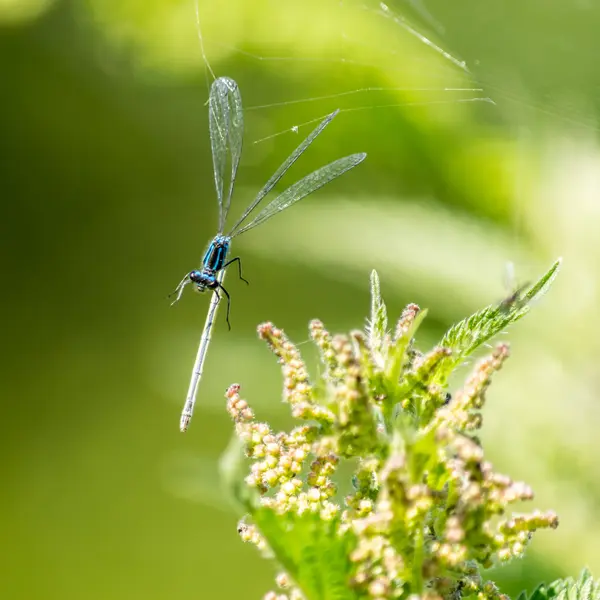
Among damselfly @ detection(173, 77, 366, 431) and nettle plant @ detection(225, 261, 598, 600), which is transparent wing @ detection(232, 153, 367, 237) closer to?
damselfly @ detection(173, 77, 366, 431)

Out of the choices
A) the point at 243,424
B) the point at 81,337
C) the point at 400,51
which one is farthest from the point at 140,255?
the point at 243,424

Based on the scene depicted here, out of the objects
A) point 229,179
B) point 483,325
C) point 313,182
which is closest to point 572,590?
point 483,325

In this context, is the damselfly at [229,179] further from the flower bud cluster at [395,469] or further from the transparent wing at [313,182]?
the flower bud cluster at [395,469]

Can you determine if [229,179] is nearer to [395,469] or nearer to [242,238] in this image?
[242,238]

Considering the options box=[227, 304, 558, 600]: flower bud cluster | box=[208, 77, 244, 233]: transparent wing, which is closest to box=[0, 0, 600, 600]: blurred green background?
box=[227, 304, 558, 600]: flower bud cluster

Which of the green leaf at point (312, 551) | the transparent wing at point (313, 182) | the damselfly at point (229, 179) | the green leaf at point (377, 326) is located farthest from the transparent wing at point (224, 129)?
the green leaf at point (312, 551)

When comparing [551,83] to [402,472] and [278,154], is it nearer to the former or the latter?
[278,154]
